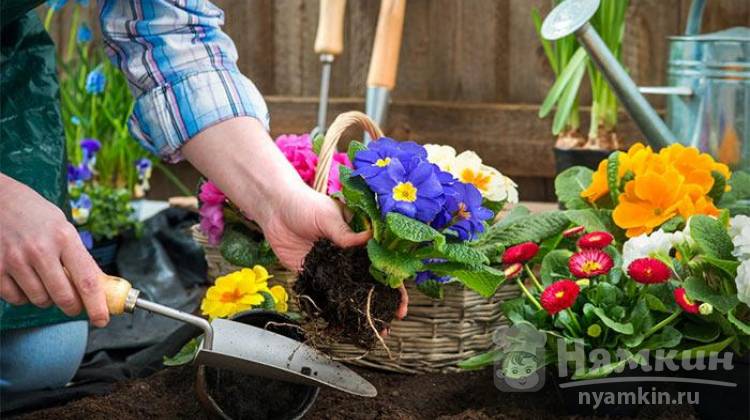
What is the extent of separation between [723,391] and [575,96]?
1.44m

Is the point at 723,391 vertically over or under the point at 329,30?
under

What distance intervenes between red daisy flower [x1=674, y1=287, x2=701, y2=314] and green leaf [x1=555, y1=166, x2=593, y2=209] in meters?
0.45

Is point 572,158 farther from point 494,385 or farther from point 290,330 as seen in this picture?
point 290,330

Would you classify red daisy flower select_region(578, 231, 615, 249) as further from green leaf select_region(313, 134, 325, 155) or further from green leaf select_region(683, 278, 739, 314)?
green leaf select_region(313, 134, 325, 155)

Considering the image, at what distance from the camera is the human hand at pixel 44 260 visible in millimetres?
1358

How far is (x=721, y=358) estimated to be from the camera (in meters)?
1.60

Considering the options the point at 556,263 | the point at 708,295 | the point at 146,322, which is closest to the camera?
the point at 708,295

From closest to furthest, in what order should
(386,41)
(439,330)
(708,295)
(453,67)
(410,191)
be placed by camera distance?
(410,191) → (708,295) → (439,330) → (386,41) → (453,67)

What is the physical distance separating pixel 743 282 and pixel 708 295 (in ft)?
0.24

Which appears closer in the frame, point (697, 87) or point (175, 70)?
point (175, 70)

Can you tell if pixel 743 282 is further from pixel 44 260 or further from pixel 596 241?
pixel 44 260

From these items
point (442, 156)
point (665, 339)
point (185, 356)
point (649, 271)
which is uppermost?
point (442, 156)

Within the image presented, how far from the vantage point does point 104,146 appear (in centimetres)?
331

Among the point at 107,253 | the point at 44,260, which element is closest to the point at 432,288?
the point at 44,260
